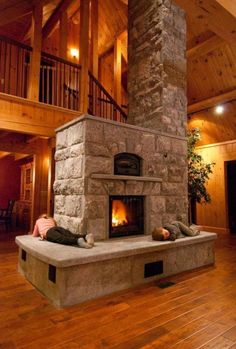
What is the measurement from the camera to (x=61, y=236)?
2760 mm

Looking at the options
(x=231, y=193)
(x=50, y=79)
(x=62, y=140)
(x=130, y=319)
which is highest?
(x=50, y=79)

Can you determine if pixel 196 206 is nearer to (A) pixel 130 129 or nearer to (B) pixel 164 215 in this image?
(B) pixel 164 215

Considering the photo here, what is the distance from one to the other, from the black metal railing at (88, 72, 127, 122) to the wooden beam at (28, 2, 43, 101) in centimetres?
145

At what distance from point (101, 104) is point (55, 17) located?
9.71 ft

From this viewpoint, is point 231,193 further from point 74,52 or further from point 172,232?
point 74,52

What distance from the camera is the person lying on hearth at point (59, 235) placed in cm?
258

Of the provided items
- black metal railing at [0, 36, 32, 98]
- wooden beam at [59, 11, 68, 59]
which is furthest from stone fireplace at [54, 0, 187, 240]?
black metal railing at [0, 36, 32, 98]

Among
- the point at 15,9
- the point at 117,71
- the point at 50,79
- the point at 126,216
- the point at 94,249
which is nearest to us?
the point at 94,249

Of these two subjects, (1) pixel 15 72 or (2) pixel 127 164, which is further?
(1) pixel 15 72

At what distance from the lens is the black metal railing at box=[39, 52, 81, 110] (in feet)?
17.0

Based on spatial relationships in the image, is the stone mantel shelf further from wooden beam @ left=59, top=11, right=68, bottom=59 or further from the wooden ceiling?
wooden beam @ left=59, top=11, right=68, bottom=59

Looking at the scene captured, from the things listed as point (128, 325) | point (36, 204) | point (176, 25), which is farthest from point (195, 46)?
point (128, 325)

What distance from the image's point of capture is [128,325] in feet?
6.11

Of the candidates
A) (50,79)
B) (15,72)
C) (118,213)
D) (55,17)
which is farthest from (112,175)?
(55,17)
